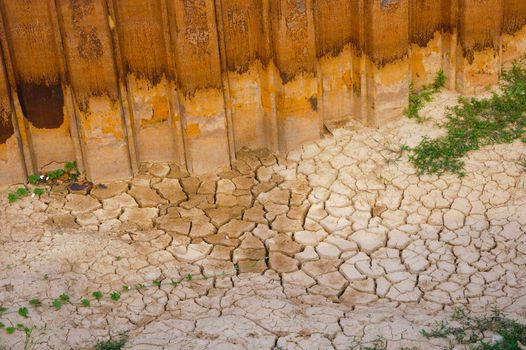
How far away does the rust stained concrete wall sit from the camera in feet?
20.4

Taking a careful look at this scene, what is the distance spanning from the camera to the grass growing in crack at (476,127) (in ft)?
21.6

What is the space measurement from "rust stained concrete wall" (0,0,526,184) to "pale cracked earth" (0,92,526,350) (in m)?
0.25

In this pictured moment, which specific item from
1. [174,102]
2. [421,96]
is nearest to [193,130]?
[174,102]

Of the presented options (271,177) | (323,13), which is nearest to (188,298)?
(271,177)

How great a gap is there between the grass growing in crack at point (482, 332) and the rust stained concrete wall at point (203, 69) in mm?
2417

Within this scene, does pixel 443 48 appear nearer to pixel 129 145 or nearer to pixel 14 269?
pixel 129 145

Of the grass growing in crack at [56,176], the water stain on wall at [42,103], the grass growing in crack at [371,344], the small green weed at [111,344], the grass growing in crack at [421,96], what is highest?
the water stain on wall at [42,103]

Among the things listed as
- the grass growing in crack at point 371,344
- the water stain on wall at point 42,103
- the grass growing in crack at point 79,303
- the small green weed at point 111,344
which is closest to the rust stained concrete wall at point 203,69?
the water stain on wall at point 42,103

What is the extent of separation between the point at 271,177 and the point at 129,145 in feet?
3.80

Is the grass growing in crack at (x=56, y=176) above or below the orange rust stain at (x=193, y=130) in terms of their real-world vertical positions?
below

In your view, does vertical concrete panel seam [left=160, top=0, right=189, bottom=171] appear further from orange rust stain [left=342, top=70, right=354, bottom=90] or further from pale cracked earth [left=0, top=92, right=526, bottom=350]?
orange rust stain [left=342, top=70, right=354, bottom=90]

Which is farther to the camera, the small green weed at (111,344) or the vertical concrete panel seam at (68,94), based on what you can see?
the vertical concrete panel seam at (68,94)

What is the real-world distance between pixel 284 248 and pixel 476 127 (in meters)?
2.05

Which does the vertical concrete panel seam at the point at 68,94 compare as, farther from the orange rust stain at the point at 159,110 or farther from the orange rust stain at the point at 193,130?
the orange rust stain at the point at 193,130
